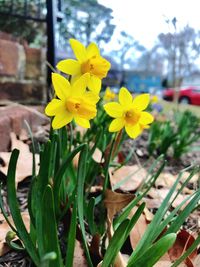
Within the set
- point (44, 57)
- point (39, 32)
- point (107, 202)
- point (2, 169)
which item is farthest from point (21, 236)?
point (39, 32)

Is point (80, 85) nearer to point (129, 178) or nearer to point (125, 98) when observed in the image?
point (125, 98)

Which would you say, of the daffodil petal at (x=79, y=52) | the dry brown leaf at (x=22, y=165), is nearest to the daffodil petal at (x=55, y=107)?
the daffodil petal at (x=79, y=52)

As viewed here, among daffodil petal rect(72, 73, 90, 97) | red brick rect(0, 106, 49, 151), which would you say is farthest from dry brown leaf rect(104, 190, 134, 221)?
red brick rect(0, 106, 49, 151)

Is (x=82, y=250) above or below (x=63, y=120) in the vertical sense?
below

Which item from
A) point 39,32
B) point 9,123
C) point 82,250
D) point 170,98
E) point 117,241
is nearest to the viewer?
point 117,241

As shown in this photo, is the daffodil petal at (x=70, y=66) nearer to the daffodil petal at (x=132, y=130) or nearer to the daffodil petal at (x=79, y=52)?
the daffodil petal at (x=79, y=52)

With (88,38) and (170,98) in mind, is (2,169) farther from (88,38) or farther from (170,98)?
(170,98)

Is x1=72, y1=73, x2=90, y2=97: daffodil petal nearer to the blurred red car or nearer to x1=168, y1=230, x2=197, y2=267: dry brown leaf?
x1=168, y1=230, x2=197, y2=267: dry brown leaf
